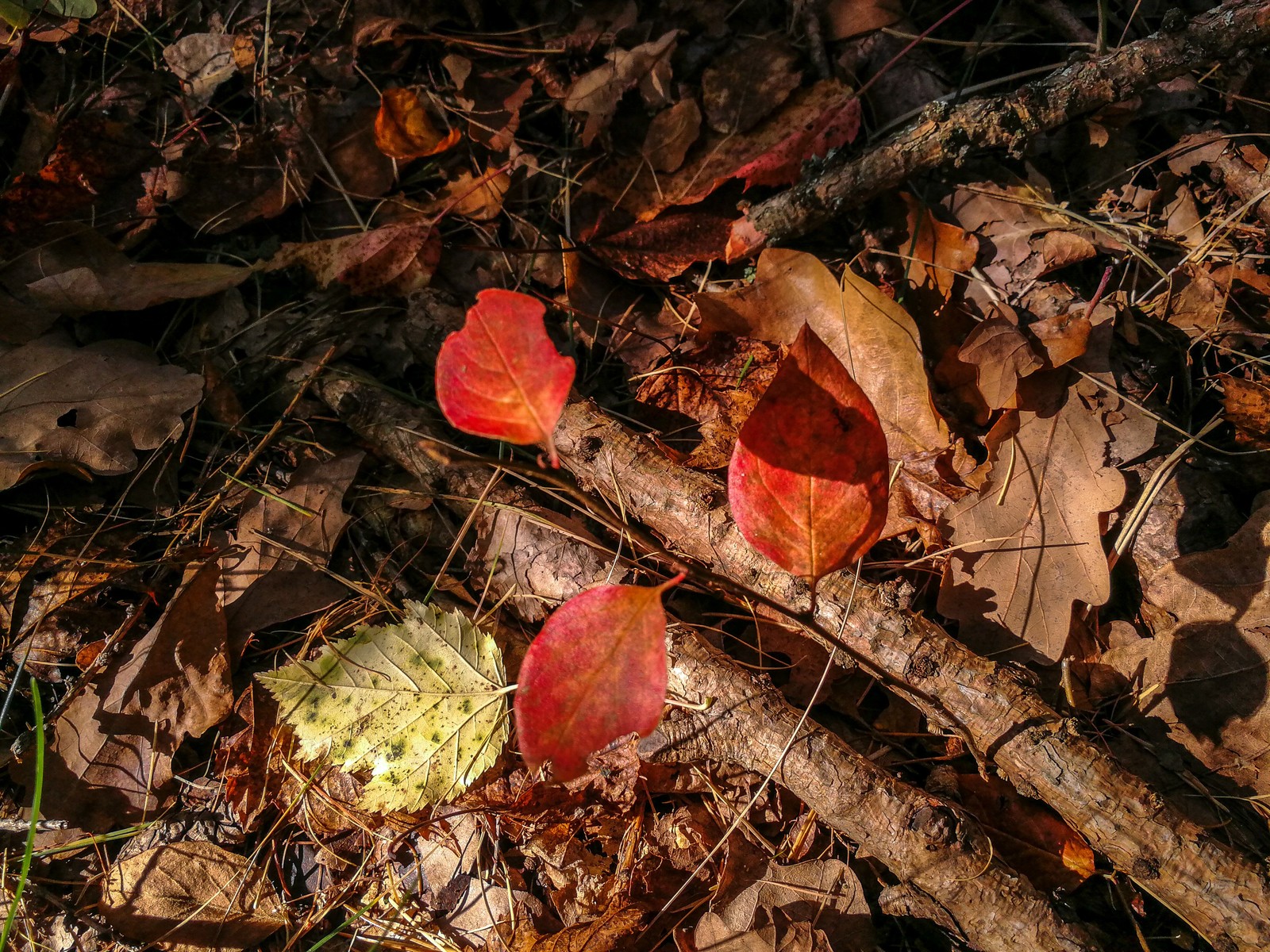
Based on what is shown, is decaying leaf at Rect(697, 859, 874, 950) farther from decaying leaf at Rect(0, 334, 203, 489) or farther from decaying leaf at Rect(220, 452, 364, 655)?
decaying leaf at Rect(0, 334, 203, 489)

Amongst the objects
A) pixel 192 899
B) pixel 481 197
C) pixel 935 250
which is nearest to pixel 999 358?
pixel 935 250

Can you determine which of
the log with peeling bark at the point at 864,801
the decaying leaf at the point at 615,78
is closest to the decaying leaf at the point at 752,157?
the decaying leaf at the point at 615,78

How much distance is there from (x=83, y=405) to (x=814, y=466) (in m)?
1.97

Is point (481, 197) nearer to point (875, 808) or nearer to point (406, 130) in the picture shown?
point (406, 130)

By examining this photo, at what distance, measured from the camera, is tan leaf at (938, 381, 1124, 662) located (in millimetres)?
1687

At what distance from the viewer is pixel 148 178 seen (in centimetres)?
236

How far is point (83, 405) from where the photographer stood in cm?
202

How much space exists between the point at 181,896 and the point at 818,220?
2390 mm

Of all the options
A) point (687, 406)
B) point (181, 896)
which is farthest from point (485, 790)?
point (687, 406)

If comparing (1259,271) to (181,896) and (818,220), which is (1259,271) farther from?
(181,896)

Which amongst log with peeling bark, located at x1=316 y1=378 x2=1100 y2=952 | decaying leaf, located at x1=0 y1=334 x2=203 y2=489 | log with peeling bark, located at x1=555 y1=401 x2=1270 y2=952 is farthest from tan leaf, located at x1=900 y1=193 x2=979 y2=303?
decaying leaf, located at x1=0 y1=334 x2=203 y2=489

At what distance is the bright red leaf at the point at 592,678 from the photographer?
3.62 feet

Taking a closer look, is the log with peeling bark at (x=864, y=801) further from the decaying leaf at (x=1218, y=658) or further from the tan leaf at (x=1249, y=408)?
the tan leaf at (x=1249, y=408)

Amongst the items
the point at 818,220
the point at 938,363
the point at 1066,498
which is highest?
the point at 818,220
